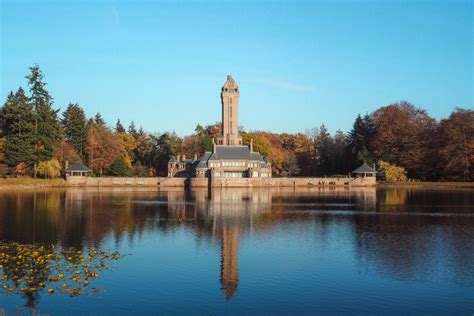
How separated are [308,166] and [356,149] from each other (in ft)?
63.1

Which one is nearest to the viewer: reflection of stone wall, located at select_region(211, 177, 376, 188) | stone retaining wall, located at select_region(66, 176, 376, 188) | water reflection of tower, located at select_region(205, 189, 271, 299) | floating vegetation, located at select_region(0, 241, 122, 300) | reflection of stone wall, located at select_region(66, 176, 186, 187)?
floating vegetation, located at select_region(0, 241, 122, 300)

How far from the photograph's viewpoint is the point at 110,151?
94688 mm

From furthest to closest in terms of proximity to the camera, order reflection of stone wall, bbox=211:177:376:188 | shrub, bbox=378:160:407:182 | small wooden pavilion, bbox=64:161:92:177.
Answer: shrub, bbox=378:160:407:182
reflection of stone wall, bbox=211:177:376:188
small wooden pavilion, bbox=64:161:92:177

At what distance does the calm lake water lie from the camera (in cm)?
1753

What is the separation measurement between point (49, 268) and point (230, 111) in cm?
8067

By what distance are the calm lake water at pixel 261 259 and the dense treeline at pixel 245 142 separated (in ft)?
117

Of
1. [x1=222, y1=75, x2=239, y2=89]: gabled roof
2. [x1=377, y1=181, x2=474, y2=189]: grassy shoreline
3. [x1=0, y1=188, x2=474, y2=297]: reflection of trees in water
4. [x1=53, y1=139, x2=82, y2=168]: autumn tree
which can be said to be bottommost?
[x1=0, y1=188, x2=474, y2=297]: reflection of trees in water

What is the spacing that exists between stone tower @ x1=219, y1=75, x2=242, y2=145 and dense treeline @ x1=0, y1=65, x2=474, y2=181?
7.99 metres

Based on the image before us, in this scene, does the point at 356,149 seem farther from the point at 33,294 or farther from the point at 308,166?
the point at 33,294

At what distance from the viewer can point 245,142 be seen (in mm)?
111125

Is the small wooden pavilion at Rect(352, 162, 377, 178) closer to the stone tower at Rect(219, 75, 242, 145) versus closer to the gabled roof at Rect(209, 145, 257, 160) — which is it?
the gabled roof at Rect(209, 145, 257, 160)

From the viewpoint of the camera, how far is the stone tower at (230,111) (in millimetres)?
100375

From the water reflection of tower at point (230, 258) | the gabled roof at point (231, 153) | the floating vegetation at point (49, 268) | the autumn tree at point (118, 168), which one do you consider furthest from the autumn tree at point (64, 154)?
the floating vegetation at point (49, 268)

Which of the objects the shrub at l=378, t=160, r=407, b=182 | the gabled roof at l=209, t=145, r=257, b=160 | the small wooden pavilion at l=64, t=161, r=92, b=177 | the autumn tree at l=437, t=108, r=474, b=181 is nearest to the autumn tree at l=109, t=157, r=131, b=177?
the small wooden pavilion at l=64, t=161, r=92, b=177
